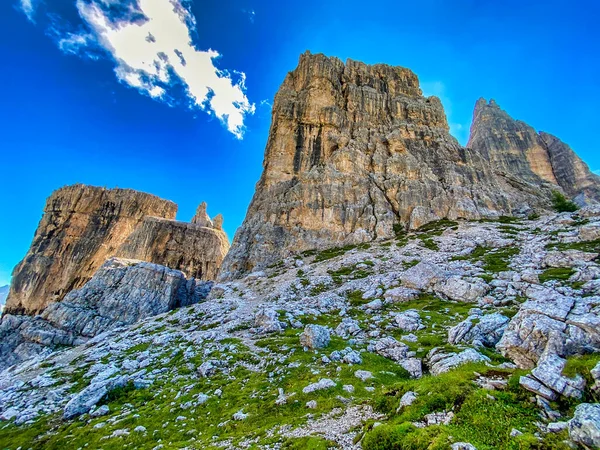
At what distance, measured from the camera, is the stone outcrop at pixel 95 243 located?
106 meters

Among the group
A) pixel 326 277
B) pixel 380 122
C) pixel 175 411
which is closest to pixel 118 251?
pixel 326 277

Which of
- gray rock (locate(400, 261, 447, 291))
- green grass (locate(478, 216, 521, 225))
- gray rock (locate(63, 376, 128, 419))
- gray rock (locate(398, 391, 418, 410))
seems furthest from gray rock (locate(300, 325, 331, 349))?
green grass (locate(478, 216, 521, 225))

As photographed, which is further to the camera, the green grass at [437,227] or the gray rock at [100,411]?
the green grass at [437,227]

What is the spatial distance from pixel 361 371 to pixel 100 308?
65.9m

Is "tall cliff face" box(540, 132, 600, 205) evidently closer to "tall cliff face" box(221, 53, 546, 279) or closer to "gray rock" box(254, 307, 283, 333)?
"tall cliff face" box(221, 53, 546, 279)

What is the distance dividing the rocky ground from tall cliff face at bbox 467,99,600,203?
338ft

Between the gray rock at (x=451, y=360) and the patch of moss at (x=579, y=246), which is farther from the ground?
the patch of moss at (x=579, y=246)

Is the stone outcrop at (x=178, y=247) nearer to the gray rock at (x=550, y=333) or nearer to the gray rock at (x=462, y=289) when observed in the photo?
the gray rock at (x=462, y=289)

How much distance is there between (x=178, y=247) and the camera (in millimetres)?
114000

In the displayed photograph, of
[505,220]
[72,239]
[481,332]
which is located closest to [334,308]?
[481,332]

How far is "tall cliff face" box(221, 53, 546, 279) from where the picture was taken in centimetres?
7125

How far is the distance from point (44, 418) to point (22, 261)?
123m

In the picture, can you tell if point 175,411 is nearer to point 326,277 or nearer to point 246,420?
point 246,420

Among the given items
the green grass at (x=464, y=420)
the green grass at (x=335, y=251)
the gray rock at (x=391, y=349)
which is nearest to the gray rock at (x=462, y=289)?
the gray rock at (x=391, y=349)
